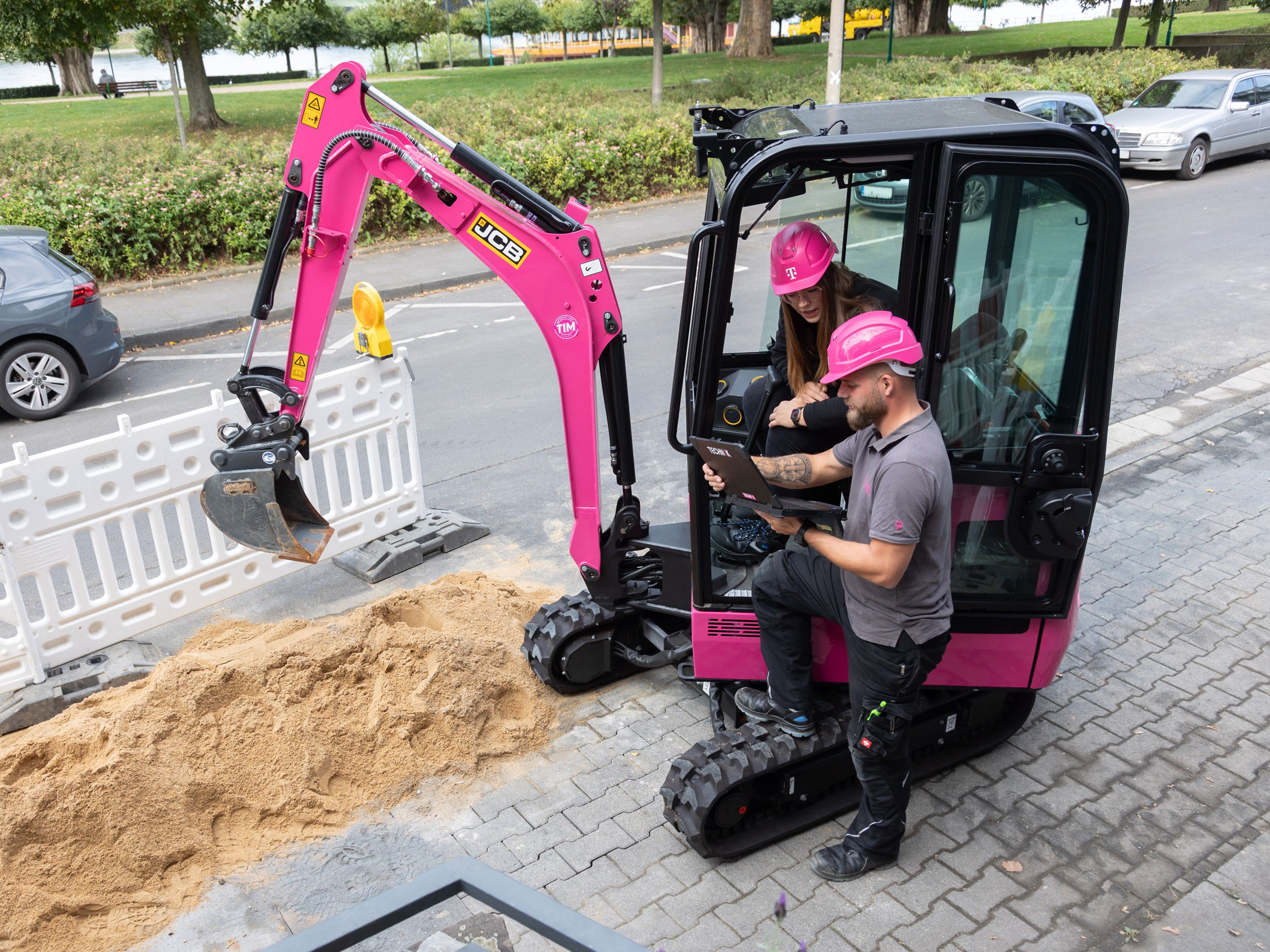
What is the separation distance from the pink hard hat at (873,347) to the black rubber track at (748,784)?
1.48 m

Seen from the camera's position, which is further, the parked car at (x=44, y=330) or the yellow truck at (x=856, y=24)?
the yellow truck at (x=856, y=24)

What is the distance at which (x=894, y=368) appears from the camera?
315 cm

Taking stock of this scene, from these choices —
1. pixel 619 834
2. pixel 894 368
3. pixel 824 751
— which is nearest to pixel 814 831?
pixel 824 751

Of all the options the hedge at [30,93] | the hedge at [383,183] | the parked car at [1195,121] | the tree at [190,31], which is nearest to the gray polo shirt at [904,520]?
the hedge at [383,183]

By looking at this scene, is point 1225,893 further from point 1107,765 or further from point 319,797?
point 319,797

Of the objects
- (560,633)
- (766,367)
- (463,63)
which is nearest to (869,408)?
(766,367)

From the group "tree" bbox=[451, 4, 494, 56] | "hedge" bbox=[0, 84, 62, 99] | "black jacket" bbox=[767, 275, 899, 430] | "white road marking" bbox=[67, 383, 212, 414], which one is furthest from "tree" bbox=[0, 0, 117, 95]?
"tree" bbox=[451, 4, 494, 56]

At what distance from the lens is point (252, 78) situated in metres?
55.8

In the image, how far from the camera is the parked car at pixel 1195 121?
1823 centimetres

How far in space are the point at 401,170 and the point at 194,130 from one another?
23054 millimetres

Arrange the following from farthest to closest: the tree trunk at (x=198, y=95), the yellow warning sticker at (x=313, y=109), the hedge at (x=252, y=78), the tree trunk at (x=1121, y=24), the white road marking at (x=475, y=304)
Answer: the hedge at (x=252, y=78) < the tree trunk at (x=1121, y=24) < the tree trunk at (x=198, y=95) < the white road marking at (x=475, y=304) < the yellow warning sticker at (x=313, y=109)

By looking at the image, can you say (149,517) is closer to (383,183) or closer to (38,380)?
(38,380)

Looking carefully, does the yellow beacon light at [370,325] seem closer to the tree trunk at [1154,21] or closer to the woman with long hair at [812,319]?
the woman with long hair at [812,319]

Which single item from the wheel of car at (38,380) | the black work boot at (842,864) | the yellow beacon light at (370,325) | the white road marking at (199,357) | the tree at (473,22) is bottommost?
the white road marking at (199,357)
